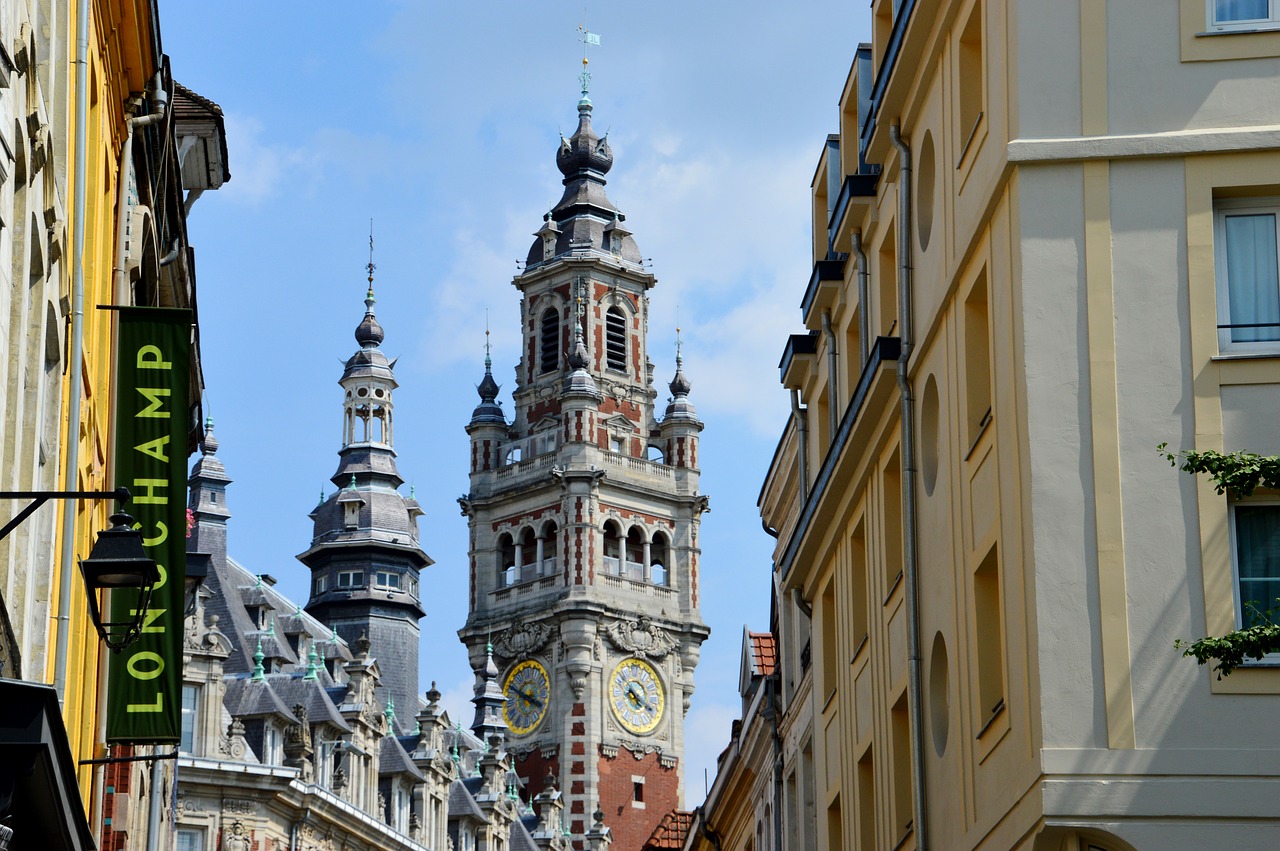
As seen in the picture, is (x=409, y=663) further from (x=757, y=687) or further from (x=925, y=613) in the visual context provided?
(x=925, y=613)

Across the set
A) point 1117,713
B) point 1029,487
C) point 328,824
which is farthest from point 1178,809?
point 328,824

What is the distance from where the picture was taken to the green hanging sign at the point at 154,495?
1036 inches

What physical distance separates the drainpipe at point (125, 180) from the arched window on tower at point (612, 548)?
9679 cm

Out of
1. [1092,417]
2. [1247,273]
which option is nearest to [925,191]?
[1247,273]

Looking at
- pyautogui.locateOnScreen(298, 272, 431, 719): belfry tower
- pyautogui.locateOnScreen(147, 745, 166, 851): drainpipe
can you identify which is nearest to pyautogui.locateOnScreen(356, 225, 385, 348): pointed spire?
pyautogui.locateOnScreen(298, 272, 431, 719): belfry tower

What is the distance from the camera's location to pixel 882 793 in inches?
1160

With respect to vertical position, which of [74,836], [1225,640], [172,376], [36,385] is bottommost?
[74,836]

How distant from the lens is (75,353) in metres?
23.1

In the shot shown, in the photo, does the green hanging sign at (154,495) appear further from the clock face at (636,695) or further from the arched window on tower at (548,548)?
the arched window on tower at (548,548)

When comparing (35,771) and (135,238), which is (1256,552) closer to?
(35,771)

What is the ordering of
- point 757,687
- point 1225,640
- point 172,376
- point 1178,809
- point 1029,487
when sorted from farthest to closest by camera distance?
point 757,687
point 172,376
point 1029,487
point 1178,809
point 1225,640

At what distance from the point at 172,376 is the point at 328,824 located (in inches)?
1885

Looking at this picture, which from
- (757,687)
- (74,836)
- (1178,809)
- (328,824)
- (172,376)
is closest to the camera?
(74,836)

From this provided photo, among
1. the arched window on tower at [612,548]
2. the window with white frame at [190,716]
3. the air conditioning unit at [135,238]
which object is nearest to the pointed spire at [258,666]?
the window with white frame at [190,716]
